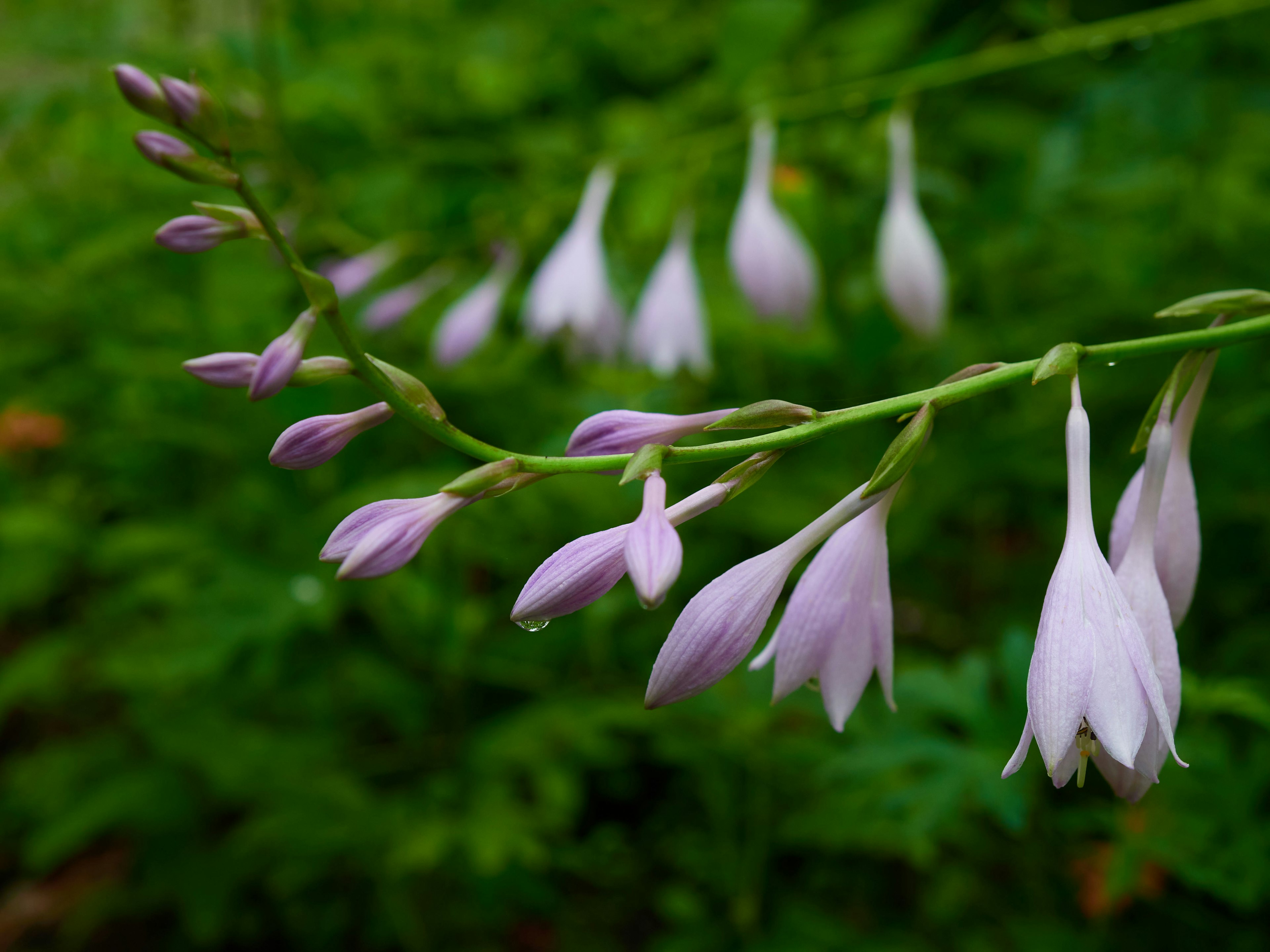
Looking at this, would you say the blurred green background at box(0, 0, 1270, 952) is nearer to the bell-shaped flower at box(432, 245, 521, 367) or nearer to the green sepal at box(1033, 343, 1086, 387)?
the bell-shaped flower at box(432, 245, 521, 367)

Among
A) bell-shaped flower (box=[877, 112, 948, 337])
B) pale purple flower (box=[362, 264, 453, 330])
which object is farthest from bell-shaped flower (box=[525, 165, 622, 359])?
bell-shaped flower (box=[877, 112, 948, 337])

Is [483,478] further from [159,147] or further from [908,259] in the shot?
[908,259]

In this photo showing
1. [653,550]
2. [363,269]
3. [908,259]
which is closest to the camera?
[653,550]

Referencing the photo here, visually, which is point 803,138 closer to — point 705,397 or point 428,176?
point 705,397

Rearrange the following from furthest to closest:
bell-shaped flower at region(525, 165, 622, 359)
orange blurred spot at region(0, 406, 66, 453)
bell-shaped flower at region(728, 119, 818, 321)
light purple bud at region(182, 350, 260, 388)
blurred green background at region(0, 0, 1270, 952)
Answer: orange blurred spot at region(0, 406, 66, 453), bell-shaped flower at region(525, 165, 622, 359), bell-shaped flower at region(728, 119, 818, 321), blurred green background at region(0, 0, 1270, 952), light purple bud at region(182, 350, 260, 388)

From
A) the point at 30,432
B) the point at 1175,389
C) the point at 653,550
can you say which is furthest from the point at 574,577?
the point at 30,432
